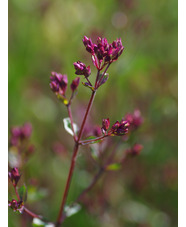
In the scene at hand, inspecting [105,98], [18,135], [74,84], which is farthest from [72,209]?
[105,98]

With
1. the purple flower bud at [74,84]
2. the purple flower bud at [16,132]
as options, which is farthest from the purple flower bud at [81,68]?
the purple flower bud at [16,132]

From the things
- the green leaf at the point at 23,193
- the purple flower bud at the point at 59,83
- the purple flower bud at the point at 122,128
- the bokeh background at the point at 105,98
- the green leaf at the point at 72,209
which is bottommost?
the green leaf at the point at 23,193

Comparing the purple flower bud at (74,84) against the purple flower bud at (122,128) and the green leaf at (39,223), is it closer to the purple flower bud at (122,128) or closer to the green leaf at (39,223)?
the purple flower bud at (122,128)

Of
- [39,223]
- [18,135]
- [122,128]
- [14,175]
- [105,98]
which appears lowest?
[39,223]

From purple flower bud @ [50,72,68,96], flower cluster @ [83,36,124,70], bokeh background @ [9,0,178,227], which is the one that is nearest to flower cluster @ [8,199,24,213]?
purple flower bud @ [50,72,68,96]

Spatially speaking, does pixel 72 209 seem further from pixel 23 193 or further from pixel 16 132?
pixel 16 132

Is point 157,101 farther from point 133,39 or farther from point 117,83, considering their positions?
point 133,39

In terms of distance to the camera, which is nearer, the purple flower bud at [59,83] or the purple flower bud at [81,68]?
the purple flower bud at [81,68]

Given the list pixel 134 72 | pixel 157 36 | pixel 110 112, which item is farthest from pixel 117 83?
pixel 157 36

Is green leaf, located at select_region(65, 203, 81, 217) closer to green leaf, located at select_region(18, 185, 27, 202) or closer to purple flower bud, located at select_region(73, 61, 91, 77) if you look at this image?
green leaf, located at select_region(18, 185, 27, 202)
